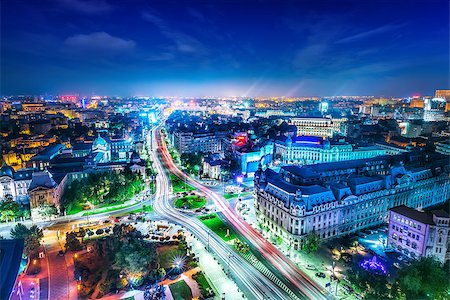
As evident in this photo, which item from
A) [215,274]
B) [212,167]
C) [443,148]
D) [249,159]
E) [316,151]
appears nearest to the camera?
[215,274]

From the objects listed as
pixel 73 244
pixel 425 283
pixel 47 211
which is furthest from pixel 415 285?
pixel 47 211

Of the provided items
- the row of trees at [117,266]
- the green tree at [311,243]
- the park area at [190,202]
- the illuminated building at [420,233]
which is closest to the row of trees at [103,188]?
the park area at [190,202]

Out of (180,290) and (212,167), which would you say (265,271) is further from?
(212,167)

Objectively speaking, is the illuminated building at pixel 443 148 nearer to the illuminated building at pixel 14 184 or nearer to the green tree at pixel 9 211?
the green tree at pixel 9 211

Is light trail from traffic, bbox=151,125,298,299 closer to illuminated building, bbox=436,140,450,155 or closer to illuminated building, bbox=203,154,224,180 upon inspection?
illuminated building, bbox=203,154,224,180

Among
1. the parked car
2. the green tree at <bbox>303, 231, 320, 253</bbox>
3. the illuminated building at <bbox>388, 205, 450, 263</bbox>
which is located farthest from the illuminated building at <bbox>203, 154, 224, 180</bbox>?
the illuminated building at <bbox>388, 205, 450, 263</bbox>
